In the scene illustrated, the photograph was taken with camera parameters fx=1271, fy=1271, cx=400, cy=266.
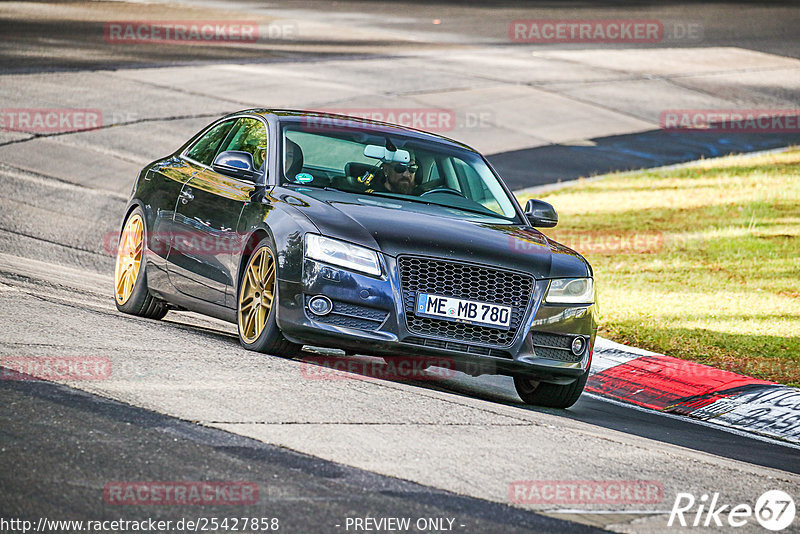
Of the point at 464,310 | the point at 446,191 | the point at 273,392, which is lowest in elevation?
the point at 273,392

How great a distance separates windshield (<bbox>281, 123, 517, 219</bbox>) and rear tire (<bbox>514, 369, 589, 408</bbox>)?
1.20 meters

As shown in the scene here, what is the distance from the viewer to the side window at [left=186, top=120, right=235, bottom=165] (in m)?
9.52

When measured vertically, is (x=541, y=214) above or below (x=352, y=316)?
above

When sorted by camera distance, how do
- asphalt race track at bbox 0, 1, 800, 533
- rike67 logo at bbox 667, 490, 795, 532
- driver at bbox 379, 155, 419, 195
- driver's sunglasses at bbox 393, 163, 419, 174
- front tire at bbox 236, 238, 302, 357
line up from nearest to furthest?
asphalt race track at bbox 0, 1, 800, 533 < rike67 logo at bbox 667, 490, 795, 532 < front tire at bbox 236, 238, 302, 357 < driver at bbox 379, 155, 419, 195 < driver's sunglasses at bbox 393, 163, 419, 174

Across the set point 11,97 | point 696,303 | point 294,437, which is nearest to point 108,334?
point 294,437

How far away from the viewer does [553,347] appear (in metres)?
7.89

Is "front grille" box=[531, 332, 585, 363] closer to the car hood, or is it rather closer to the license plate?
the license plate
